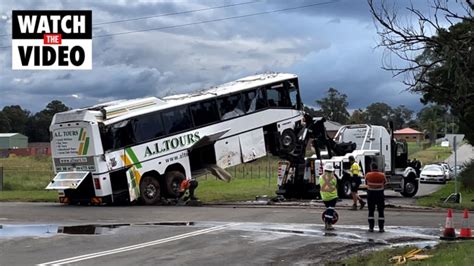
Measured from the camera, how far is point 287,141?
1067 inches

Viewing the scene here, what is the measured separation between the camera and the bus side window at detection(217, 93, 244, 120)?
26.1 metres

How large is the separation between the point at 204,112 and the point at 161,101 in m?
1.79

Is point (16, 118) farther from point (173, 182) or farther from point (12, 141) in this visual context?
point (173, 182)

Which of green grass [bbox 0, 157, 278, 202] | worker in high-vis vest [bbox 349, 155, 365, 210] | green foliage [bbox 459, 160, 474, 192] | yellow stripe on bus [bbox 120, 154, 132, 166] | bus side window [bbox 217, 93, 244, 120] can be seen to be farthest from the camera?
green foliage [bbox 459, 160, 474, 192]

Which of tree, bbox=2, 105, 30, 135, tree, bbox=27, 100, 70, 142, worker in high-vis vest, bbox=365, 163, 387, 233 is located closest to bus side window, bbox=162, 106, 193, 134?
worker in high-vis vest, bbox=365, 163, 387, 233

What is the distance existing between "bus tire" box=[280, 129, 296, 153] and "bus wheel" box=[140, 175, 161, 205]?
561cm

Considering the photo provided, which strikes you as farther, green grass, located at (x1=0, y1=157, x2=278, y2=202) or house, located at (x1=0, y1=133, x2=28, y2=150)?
house, located at (x1=0, y1=133, x2=28, y2=150)

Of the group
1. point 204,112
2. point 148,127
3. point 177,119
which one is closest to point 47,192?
point 148,127

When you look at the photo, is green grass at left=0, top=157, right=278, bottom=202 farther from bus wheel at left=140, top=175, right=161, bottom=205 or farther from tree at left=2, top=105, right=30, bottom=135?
tree at left=2, top=105, right=30, bottom=135

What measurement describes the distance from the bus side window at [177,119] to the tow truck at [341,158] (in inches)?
180

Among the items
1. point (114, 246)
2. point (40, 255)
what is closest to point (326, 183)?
point (114, 246)

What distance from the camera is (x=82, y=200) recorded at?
24.3 metres

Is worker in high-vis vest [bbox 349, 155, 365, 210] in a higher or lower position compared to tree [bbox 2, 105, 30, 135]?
lower

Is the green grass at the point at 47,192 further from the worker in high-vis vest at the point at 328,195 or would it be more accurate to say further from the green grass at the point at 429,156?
the green grass at the point at 429,156
